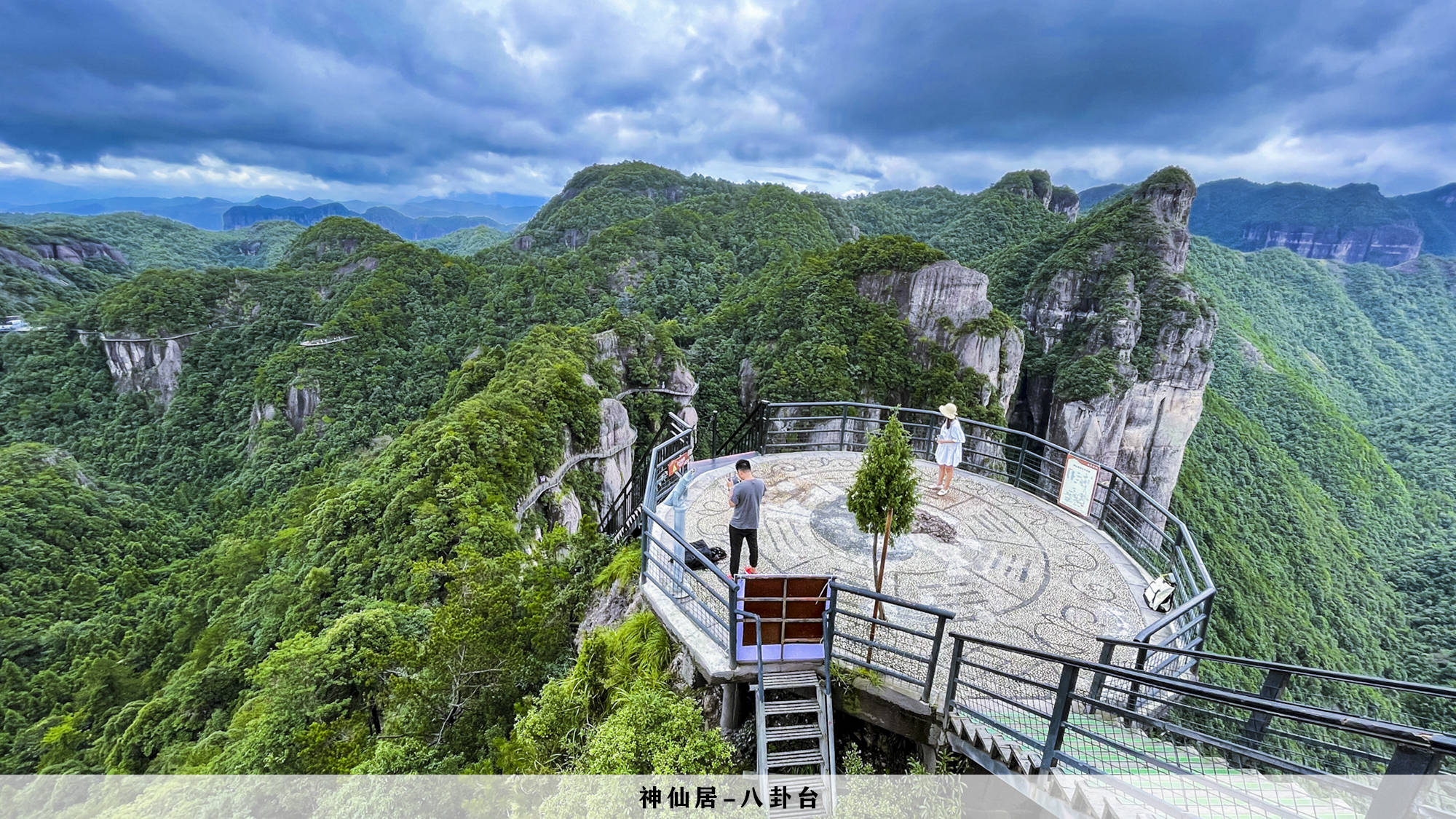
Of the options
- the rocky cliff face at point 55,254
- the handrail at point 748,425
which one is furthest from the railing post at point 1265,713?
the rocky cliff face at point 55,254

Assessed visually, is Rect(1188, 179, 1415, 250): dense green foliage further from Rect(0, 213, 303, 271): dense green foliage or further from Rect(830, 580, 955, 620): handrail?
Rect(0, 213, 303, 271): dense green foliage

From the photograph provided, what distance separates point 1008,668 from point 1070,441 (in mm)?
43061

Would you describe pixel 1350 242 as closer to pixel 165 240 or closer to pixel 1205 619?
pixel 1205 619

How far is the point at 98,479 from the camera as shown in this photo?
38531 millimetres

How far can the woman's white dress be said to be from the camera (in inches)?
339

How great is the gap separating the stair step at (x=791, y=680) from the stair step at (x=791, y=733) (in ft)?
0.95

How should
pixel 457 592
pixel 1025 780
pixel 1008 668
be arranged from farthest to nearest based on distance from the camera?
pixel 457 592 < pixel 1008 668 < pixel 1025 780

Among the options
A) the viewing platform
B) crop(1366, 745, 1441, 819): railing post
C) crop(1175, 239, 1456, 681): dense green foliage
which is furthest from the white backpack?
crop(1175, 239, 1456, 681): dense green foliage

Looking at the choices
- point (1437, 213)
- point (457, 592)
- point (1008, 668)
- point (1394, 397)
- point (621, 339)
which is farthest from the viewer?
point (1437, 213)

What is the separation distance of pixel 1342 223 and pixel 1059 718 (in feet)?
792

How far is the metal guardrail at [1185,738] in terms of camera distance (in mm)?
2359

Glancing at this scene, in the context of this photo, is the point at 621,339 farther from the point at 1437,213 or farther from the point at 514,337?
the point at 1437,213

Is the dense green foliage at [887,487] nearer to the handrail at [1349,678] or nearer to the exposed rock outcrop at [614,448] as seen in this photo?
the handrail at [1349,678]

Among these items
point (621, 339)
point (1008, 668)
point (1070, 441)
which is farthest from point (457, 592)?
point (1070, 441)
